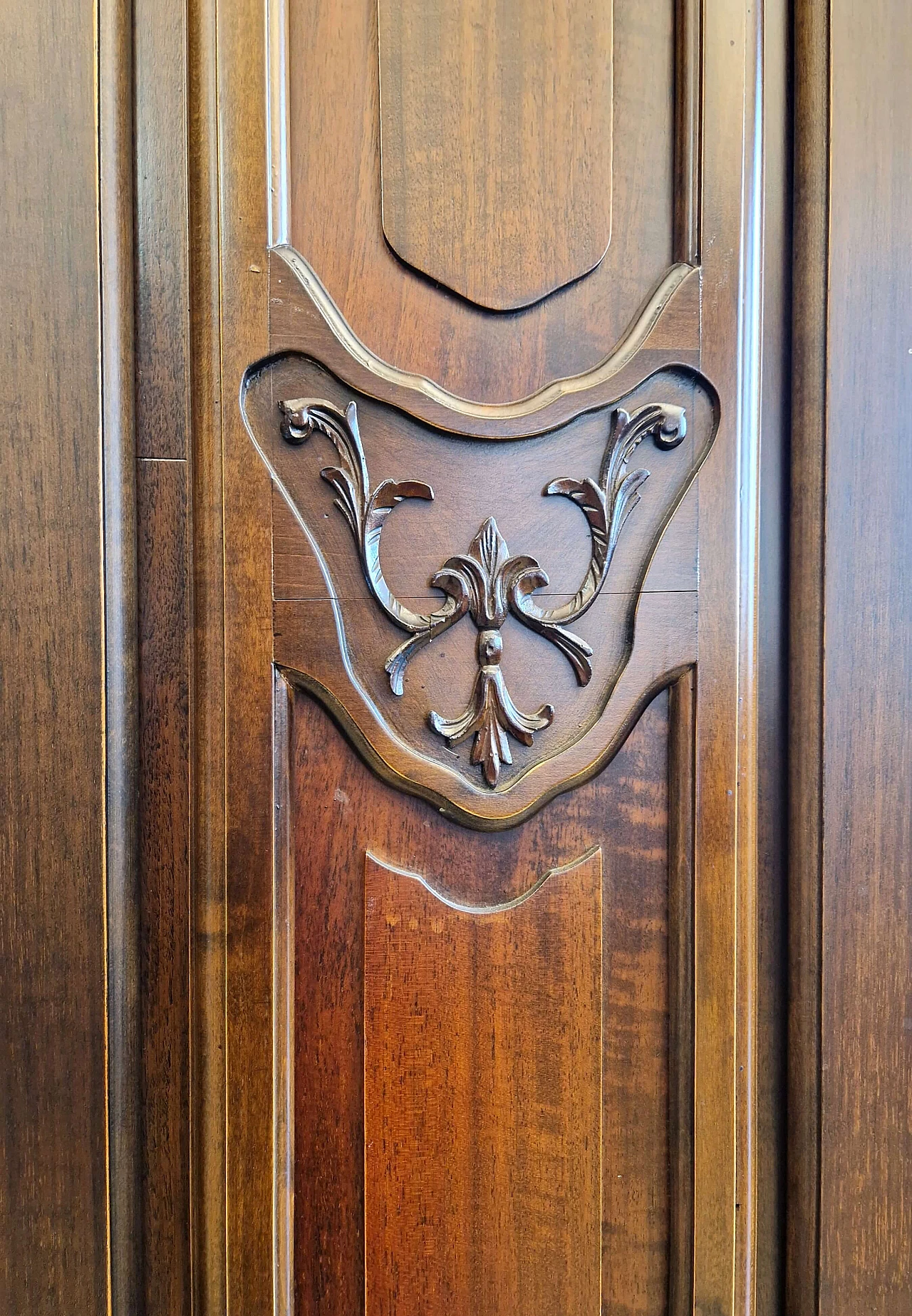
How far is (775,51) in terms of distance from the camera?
516 millimetres

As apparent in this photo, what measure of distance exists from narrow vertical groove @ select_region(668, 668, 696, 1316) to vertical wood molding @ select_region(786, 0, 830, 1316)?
69mm

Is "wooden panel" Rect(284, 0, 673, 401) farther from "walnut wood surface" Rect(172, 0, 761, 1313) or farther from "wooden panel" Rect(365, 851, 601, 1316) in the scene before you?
"wooden panel" Rect(365, 851, 601, 1316)

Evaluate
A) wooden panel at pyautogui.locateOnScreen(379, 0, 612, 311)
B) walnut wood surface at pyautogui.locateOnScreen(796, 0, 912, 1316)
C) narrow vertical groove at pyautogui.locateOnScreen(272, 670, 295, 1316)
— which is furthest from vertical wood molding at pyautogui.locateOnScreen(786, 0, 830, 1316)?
narrow vertical groove at pyautogui.locateOnScreen(272, 670, 295, 1316)

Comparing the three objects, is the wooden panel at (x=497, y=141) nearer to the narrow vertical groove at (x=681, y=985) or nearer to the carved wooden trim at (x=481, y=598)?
the carved wooden trim at (x=481, y=598)

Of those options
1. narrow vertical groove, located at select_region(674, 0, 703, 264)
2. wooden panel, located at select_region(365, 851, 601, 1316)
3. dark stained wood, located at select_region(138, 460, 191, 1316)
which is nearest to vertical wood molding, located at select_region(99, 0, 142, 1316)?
dark stained wood, located at select_region(138, 460, 191, 1316)

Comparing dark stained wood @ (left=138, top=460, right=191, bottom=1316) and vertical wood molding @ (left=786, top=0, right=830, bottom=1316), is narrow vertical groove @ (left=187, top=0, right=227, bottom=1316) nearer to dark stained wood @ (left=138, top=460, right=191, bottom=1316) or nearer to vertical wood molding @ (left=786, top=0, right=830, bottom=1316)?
dark stained wood @ (left=138, top=460, right=191, bottom=1316)

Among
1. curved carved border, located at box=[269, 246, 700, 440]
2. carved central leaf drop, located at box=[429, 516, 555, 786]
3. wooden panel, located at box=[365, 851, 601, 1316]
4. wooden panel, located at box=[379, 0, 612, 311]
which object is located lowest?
wooden panel, located at box=[365, 851, 601, 1316]

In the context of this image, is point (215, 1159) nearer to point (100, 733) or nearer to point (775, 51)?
point (100, 733)

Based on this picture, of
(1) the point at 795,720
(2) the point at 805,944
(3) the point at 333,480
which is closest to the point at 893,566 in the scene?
(1) the point at 795,720

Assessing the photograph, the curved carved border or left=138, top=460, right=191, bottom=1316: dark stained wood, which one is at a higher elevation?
the curved carved border

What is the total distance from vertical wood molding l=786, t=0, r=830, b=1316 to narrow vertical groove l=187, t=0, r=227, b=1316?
13.7 inches

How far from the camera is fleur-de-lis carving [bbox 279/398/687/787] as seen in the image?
0.50 meters

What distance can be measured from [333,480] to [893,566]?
1.13ft

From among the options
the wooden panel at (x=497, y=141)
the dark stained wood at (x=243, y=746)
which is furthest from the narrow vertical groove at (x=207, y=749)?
the wooden panel at (x=497, y=141)
